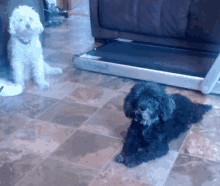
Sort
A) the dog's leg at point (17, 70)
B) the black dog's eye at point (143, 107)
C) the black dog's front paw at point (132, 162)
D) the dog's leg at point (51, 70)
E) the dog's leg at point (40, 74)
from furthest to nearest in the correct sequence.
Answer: the dog's leg at point (51, 70), the dog's leg at point (40, 74), the dog's leg at point (17, 70), the black dog's front paw at point (132, 162), the black dog's eye at point (143, 107)

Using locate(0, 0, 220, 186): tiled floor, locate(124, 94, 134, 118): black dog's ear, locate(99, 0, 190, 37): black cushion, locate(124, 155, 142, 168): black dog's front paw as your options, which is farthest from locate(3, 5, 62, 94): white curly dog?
locate(124, 155, 142, 168): black dog's front paw

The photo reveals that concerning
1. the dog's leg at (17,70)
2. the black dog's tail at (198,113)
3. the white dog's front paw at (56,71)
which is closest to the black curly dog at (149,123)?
the black dog's tail at (198,113)

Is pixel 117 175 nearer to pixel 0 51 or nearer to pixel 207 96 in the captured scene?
pixel 207 96

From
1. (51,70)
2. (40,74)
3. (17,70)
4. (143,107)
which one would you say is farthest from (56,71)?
(143,107)

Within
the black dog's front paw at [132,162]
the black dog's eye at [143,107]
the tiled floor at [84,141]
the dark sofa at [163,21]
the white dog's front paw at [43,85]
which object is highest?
the dark sofa at [163,21]

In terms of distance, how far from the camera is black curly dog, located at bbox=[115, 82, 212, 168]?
145 cm

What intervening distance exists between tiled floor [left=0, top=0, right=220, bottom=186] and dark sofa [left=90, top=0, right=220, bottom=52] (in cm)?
70

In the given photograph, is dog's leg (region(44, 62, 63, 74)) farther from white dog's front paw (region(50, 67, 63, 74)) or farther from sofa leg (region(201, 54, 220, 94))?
sofa leg (region(201, 54, 220, 94))

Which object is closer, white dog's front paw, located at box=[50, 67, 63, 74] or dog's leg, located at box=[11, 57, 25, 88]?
dog's leg, located at box=[11, 57, 25, 88]

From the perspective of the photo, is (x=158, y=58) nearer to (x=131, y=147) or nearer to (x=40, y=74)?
(x=40, y=74)

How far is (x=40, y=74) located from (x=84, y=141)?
1063 millimetres

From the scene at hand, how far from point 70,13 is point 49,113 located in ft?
12.2

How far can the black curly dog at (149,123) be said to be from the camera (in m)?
1.45

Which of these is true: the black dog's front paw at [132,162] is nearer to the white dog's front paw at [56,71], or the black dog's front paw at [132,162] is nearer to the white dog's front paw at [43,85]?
the white dog's front paw at [43,85]
